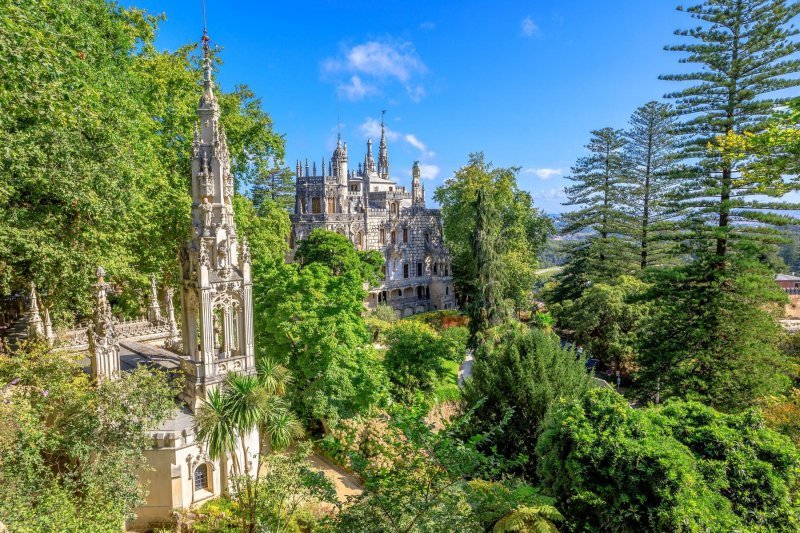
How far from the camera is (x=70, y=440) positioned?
320 inches

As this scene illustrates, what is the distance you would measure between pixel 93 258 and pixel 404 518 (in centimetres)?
1158

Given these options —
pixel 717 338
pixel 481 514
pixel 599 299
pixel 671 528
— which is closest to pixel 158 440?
pixel 481 514

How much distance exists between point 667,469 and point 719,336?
9891 millimetres

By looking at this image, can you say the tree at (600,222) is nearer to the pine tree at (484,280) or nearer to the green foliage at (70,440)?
the pine tree at (484,280)

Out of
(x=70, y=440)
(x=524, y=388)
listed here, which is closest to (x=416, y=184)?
(x=524, y=388)

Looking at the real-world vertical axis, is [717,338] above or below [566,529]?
above

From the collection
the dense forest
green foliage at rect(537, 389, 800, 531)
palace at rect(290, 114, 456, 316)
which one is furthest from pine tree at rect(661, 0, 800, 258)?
palace at rect(290, 114, 456, 316)

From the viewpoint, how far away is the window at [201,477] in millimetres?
10719

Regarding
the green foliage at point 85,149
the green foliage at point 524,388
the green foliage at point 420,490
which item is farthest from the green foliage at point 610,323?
the green foliage at point 85,149

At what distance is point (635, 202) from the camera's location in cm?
2872

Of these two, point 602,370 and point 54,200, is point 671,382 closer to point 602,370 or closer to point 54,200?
point 602,370

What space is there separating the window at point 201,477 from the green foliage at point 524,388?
6675mm

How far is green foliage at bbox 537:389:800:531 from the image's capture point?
22.3ft

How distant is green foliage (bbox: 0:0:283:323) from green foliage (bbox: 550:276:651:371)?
64.8ft
